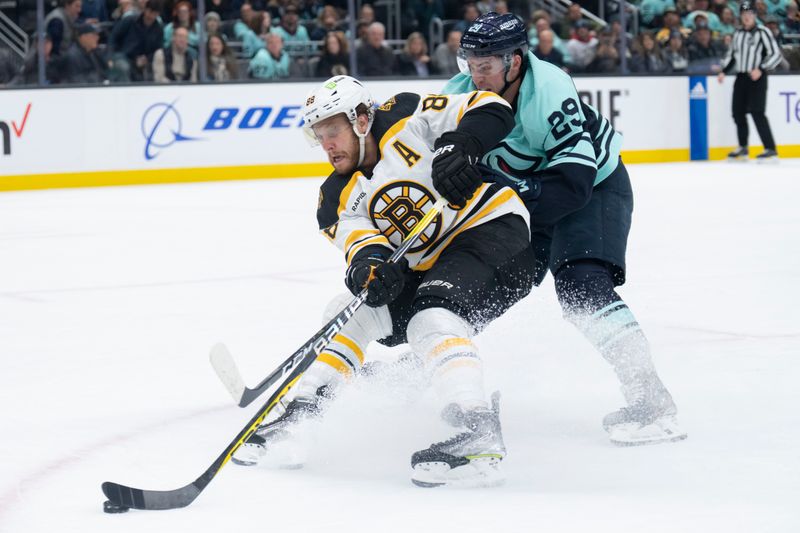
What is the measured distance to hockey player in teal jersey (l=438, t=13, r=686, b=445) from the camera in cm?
269

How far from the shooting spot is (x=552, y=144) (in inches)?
109

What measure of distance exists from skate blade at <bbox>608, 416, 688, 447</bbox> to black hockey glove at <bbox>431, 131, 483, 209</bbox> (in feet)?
1.92

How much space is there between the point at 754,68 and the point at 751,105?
33 cm

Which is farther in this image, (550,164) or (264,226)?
(264,226)

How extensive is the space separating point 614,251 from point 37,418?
1397 millimetres

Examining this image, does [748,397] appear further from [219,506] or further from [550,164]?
[219,506]

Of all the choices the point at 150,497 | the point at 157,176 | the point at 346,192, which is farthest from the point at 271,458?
the point at 157,176

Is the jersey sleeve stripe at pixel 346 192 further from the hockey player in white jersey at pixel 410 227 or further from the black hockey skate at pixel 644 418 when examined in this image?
the black hockey skate at pixel 644 418

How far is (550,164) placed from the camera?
2.76m

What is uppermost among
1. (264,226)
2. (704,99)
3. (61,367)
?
(61,367)

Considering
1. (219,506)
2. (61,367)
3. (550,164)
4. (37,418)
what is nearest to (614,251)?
(550,164)

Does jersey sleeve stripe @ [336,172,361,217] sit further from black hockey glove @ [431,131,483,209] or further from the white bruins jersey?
black hockey glove @ [431,131,483,209]

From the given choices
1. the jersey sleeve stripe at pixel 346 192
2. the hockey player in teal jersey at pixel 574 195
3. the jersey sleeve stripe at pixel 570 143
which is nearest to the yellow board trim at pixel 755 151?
the hockey player in teal jersey at pixel 574 195

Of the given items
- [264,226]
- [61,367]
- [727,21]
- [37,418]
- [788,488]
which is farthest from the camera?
[727,21]
